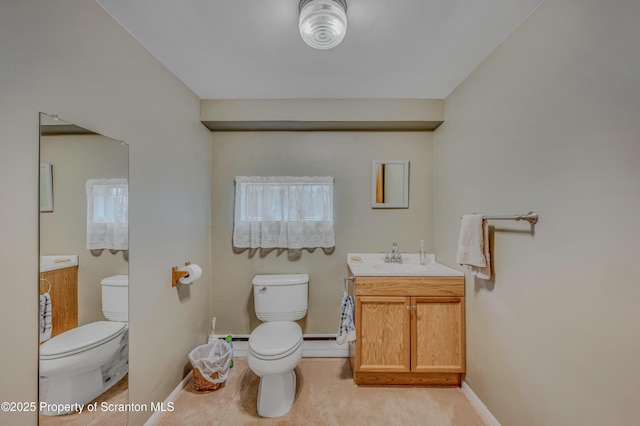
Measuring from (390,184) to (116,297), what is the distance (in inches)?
87.7

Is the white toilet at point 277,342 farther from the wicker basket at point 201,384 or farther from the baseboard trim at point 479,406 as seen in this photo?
the baseboard trim at point 479,406

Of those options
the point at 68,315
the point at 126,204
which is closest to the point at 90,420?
the point at 68,315

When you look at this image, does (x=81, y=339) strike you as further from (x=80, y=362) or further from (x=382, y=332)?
(x=382, y=332)

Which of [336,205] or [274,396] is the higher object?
[336,205]

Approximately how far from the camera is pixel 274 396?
5.55 feet

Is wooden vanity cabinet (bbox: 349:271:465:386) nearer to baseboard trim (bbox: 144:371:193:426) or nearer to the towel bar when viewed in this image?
the towel bar

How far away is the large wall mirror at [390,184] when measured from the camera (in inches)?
95.7

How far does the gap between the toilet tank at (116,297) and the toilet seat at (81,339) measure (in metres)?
0.04

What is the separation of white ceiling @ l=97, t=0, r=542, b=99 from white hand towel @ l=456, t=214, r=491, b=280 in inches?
42.7

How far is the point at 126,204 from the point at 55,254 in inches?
16.6

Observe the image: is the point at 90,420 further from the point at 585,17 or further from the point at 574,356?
the point at 585,17

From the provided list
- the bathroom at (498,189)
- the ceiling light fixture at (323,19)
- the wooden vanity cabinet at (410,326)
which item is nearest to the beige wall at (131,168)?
the bathroom at (498,189)

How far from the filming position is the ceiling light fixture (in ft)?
3.79

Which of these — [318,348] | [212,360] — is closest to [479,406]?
[318,348]
